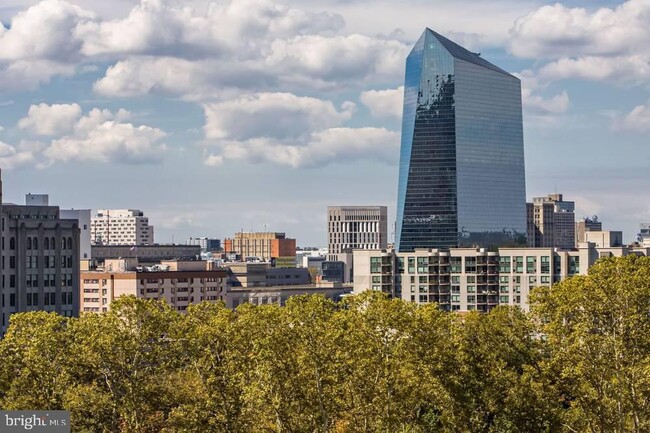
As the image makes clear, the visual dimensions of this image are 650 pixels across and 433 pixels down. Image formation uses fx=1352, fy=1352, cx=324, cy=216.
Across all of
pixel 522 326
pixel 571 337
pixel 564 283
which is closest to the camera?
pixel 571 337

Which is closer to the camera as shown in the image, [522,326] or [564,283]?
[564,283]

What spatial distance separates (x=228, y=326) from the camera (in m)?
107

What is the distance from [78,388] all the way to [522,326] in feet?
147

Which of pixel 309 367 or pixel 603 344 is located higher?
pixel 603 344

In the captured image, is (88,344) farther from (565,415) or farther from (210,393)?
(565,415)

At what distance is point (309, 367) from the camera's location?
4122 inches

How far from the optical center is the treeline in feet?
334

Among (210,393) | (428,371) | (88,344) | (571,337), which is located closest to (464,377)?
(428,371)

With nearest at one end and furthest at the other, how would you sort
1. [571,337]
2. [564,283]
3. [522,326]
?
[571,337] < [564,283] < [522,326]

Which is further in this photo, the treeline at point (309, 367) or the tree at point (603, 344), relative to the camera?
the treeline at point (309, 367)

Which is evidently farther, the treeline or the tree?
the treeline

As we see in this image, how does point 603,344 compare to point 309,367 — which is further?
point 309,367

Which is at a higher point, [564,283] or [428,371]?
[564,283]

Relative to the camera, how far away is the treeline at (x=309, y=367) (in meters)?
102
